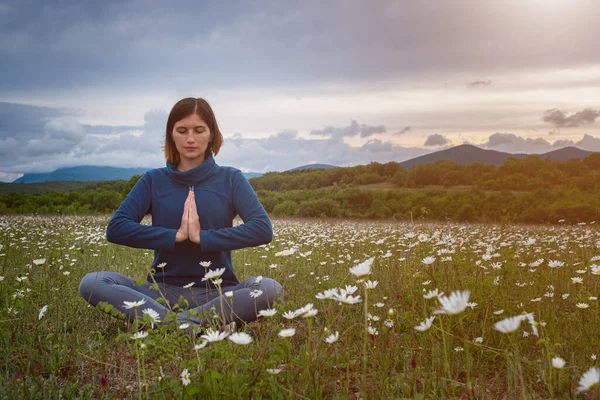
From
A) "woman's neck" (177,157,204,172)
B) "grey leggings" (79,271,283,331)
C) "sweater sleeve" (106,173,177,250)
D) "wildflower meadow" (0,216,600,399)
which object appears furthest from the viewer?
"woman's neck" (177,157,204,172)

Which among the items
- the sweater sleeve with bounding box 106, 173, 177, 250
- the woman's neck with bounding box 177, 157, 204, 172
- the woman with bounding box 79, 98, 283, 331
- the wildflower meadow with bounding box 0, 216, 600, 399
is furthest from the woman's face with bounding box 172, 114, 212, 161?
the wildflower meadow with bounding box 0, 216, 600, 399

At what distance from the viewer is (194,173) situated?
13.5 ft

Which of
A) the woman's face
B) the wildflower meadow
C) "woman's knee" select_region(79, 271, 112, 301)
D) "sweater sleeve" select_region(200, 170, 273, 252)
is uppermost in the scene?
the woman's face

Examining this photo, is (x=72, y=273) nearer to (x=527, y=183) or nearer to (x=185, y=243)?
(x=185, y=243)

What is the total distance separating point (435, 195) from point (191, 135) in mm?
14101

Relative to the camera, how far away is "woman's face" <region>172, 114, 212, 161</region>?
4.02 m

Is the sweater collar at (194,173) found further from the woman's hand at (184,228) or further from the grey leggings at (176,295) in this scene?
the grey leggings at (176,295)

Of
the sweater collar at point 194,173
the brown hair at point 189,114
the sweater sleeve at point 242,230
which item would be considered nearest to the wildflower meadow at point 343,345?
the sweater sleeve at point 242,230

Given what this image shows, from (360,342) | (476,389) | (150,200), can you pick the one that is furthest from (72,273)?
(476,389)

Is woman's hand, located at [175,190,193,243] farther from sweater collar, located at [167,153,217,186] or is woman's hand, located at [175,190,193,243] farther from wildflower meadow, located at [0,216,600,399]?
wildflower meadow, located at [0,216,600,399]

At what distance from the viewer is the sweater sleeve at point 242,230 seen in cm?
373

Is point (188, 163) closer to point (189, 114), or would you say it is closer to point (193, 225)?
point (189, 114)

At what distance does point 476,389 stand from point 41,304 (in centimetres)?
370

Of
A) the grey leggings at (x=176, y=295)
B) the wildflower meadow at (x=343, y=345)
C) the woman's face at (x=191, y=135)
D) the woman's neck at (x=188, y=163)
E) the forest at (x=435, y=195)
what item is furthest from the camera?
the forest at (x=435, y=195)
